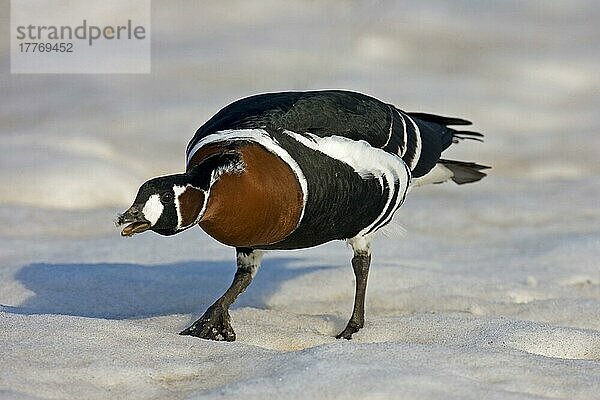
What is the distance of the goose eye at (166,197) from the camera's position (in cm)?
344

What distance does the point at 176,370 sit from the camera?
11.2 ft

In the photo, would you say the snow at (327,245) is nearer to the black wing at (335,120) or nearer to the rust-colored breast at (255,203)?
the rust-colored breast at (255,203)

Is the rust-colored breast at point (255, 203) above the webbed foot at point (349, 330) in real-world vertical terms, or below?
above

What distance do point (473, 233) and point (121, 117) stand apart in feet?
11.5

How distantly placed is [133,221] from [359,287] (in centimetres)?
165

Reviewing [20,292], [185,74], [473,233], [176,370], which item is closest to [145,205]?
[176,370]

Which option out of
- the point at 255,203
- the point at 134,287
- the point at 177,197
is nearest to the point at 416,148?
the point at 255,203

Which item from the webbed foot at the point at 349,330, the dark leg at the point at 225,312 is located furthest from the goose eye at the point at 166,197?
the webbed foot at the point at 349,330

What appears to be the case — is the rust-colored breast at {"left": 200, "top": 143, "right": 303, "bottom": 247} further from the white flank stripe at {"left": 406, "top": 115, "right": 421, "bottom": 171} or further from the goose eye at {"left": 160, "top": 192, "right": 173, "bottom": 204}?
the white flank stripe at {"left": 406, "top": 115, "right": 421, "bottom": 171}

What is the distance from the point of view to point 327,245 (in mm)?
6918

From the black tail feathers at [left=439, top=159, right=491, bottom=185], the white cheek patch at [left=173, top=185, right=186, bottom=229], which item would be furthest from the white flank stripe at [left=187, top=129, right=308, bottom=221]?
the black tail feathers at [left=439, top=159, right=491, bottom=185]

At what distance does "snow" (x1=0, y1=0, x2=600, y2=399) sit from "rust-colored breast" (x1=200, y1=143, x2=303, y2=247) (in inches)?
16.6

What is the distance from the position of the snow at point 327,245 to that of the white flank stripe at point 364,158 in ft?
2.11

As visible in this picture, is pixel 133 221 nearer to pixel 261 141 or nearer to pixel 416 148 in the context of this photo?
pixel 261 141
